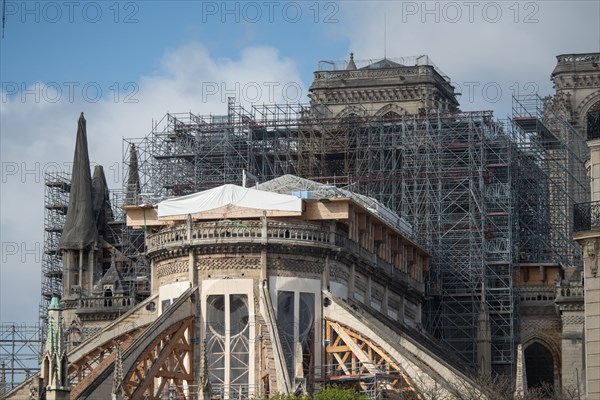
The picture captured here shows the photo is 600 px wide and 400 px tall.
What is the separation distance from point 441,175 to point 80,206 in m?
20.8

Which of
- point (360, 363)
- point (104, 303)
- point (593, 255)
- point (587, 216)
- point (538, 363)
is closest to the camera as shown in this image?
point (593, 255)

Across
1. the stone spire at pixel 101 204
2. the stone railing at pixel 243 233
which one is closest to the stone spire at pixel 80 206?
the stone spire at pixel 101 204

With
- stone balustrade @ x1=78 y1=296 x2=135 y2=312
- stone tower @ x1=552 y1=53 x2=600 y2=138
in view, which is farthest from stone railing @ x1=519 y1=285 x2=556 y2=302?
stone tower @ x1=552 y1=53 x2=600 y2=138

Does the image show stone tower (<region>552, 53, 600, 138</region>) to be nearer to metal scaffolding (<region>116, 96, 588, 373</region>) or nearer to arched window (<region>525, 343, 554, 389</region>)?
metal scaffolding (<region>116, 96, 588, 373</region>)

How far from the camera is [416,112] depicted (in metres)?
112

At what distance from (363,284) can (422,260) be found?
382 inches

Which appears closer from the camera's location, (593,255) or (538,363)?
(593,255)

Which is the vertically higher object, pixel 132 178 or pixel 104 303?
pixel 132 178

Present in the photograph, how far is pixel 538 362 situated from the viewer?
328 feet

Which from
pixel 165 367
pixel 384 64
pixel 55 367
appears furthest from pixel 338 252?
pixel 384 64

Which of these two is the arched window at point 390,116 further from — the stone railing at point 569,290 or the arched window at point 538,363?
the arched window at point 538,363

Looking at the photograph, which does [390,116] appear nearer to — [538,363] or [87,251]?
[87,251]

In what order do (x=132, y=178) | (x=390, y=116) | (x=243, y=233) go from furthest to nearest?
(x=132, y=178), (x=390, y=116), (x=243, y=233)

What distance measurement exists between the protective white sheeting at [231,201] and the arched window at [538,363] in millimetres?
20756
